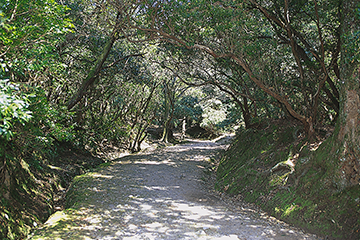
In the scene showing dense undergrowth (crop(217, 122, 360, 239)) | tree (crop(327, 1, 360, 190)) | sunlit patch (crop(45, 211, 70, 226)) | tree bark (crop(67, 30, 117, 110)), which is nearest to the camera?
dense undergrowth (crop(217, 122, 360, 239))

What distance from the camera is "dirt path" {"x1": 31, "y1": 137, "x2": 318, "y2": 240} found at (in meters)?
5.09

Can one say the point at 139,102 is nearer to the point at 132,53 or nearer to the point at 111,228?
the point at 132,53

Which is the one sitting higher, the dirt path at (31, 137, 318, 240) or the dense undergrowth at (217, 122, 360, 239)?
the dense undergrowth at (217, 122, 360, 239)

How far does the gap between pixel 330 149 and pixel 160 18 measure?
21.1ft

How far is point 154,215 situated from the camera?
6094 mm

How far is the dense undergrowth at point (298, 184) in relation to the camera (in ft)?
16.5

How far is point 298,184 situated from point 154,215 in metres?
3.72

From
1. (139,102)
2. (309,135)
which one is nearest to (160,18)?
(309,135)

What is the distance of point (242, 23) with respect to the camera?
309 inches

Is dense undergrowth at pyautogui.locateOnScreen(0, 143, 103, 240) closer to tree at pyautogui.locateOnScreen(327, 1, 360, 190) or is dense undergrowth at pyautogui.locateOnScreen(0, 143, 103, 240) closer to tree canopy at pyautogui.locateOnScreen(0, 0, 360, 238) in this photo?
tree canopy at pyautogui.locateOnScreen(0, 0, 360, 238)

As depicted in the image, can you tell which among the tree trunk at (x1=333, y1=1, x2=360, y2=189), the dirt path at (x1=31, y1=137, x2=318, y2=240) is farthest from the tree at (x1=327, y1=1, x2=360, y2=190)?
the dirt path at (x1=31, y1=137, x2=318, y2=240)

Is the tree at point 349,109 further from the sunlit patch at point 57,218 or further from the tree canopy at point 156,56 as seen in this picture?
the sunlit patch at point 57,218

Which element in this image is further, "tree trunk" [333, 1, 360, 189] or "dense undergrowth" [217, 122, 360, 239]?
"tree trunk" [333, 1, 360, 189]

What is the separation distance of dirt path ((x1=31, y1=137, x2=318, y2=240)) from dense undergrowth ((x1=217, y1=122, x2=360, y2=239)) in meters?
0.41
